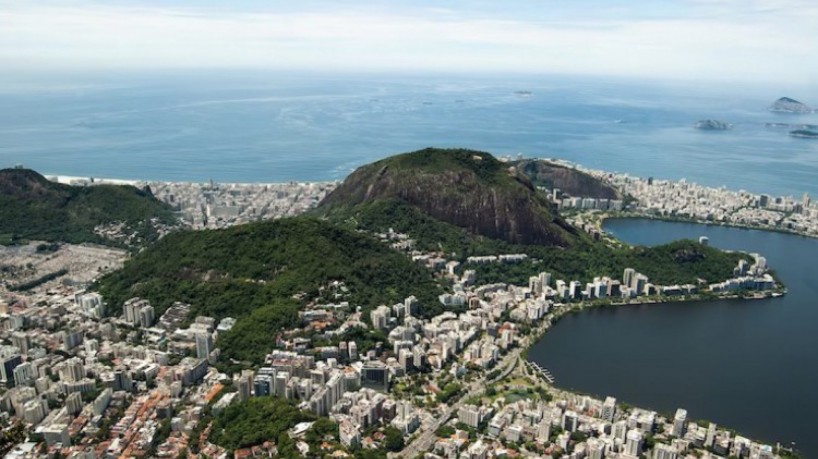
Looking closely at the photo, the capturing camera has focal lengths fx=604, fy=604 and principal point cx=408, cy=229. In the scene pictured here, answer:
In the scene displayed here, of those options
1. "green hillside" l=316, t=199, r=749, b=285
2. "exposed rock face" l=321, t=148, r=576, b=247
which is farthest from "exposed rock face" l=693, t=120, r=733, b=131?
"exposed rock face" l=321, t=148, r=576, b=247

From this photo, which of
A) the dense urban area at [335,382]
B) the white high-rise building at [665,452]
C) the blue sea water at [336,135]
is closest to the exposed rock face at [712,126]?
the blue sea water at [336,135]

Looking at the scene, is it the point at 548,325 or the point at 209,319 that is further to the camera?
the point at 548,325

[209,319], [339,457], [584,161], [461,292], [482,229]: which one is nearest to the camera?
[339,457]

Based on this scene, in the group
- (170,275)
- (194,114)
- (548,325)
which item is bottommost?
(548,325)

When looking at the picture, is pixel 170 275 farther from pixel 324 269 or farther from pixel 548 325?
pixel 548 325

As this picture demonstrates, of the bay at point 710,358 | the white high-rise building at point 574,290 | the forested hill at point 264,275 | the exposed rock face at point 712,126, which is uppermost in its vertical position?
the exposed rock face at point 712,126

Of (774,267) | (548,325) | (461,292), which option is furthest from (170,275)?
(774,267)

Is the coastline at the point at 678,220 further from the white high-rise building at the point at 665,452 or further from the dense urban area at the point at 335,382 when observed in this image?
the white high-rise building at the point at 665,452
